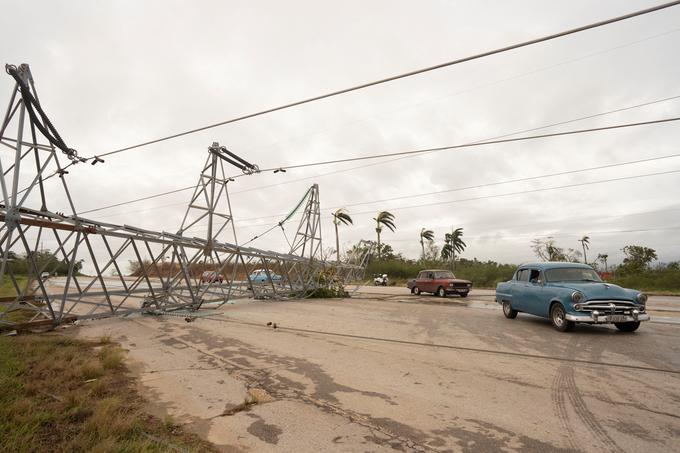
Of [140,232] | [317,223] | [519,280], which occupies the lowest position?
[519,280]

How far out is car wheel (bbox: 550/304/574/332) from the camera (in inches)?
339

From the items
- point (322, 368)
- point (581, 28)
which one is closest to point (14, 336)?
point (322, 368)

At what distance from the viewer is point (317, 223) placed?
21984 mm

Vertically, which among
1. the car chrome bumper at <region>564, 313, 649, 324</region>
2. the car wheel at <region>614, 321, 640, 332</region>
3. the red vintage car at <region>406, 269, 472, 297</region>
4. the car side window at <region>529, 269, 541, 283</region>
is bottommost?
the car wheel at <region>614, 321, 640, 332</region>

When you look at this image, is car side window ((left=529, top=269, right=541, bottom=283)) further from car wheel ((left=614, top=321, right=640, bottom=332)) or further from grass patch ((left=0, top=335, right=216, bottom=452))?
grass patch ((left=0, top=335, right=216, bottom=452))

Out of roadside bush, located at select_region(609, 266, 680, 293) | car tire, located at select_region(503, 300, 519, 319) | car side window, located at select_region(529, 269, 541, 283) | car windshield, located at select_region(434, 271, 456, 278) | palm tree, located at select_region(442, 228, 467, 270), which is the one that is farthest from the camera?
palm tree, located at select_region(442, 228, 467, 270)

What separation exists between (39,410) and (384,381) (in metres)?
4.15

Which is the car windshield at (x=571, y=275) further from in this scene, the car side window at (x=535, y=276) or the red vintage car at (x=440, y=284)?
the red vintage car at (x=440, y=284)

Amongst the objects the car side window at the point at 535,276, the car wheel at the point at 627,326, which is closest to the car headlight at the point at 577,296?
the car wheel at the point at 627,326

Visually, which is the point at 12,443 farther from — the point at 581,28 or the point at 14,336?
the point at 581,28

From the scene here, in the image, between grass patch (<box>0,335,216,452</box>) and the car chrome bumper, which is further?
the car chrome bumper

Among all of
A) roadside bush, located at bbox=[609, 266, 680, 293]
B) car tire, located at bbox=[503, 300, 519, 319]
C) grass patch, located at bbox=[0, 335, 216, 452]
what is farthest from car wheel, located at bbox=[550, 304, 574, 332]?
roadside bush, located at bbox=[609, 266, 680, 293]

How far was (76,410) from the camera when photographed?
Result: 357 centimetres

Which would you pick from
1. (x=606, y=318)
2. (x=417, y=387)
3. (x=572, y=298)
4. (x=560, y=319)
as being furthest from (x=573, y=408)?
(x=560, y=319)
